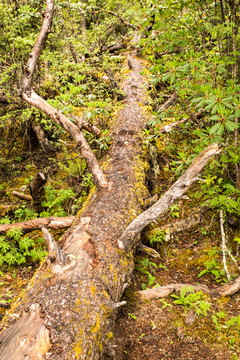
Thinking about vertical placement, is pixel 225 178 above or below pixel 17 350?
below

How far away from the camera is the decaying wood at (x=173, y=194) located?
3168 millimetres

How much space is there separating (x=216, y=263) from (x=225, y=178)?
5.17ft

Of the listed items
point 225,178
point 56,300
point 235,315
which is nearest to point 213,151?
point 225,178

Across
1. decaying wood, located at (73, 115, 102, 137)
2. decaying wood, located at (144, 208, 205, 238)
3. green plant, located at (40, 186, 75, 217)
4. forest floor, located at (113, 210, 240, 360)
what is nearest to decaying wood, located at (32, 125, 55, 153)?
→ green plant, located at (40, 186, 75, 217)

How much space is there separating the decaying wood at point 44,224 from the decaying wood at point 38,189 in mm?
1201

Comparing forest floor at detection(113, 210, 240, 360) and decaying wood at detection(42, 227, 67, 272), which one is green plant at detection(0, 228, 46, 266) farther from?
forest floor at detection(113, 210, 240, 360)

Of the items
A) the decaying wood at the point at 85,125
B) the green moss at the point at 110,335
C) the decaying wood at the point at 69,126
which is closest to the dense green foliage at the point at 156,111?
the decaying wood at the point at 85,125

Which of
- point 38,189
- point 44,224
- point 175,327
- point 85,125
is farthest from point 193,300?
point 38,189

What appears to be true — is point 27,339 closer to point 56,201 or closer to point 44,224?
point 44,224

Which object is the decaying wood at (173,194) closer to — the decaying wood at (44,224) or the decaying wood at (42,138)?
the decaying wood at (44,224)

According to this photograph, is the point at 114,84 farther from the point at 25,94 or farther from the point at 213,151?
the point at 213,151

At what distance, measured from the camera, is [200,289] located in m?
3.56

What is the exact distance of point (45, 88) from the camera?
8.33 m

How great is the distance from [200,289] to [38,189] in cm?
466
